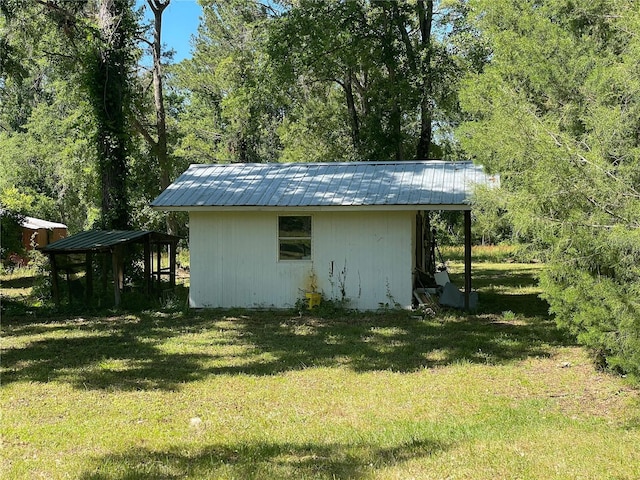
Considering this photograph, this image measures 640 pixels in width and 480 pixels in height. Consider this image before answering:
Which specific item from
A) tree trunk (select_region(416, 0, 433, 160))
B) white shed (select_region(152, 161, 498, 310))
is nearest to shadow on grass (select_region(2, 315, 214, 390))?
white shed (select_region(152, 161, 498, 310))

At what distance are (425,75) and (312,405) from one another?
15.1 meters

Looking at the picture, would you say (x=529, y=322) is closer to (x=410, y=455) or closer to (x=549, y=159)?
(x=549, y=159)

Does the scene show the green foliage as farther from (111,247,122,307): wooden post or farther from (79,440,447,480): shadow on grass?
(79,440,447,480): shadow on grass

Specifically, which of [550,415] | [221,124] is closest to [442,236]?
[221,124]

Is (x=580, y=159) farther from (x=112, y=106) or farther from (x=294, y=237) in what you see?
(x=112, y=106)

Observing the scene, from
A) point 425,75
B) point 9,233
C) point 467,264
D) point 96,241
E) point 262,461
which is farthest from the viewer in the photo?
point 425,75

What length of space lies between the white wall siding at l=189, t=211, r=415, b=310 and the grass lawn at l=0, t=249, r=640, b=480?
190 centimetres

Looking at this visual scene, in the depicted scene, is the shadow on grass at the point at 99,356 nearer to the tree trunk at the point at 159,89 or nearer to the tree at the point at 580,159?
the tree at the point at 580,159

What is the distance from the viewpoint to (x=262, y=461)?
4473 millimetres

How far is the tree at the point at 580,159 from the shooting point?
5.18 metres

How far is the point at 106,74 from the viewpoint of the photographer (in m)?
15.9

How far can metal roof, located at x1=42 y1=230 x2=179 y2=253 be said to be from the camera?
12456mm

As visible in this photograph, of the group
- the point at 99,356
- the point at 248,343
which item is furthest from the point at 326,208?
the point at 99,356

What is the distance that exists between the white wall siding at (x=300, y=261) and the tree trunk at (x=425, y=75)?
7956 millimetres
